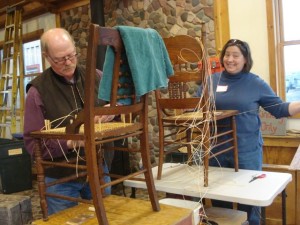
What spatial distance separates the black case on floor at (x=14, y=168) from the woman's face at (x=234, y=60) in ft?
10.0

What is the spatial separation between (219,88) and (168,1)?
1.95 metres

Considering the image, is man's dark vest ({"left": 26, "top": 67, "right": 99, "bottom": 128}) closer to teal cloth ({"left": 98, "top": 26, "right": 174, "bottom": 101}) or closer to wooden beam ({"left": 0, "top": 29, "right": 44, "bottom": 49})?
teal cloth ({"left": 98, "top": 26, "right": 174, "bottom": 101})

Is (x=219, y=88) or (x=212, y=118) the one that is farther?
(x=219, y=88)

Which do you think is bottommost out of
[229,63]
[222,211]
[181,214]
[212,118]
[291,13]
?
[222,211]

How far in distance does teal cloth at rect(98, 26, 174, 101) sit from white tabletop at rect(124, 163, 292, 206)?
647mm

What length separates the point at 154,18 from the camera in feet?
13.2

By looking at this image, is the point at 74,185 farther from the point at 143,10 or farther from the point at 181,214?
the point at 143,10

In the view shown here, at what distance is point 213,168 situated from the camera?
2123mm

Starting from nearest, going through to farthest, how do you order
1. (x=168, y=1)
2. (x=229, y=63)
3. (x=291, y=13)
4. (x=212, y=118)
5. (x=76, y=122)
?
(x=76, y=122)
(x=212, y=118)
(x=229, y=63)
(x=291, y=13)
(x=168, y=1)

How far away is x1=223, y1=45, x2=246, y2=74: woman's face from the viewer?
7.31ft

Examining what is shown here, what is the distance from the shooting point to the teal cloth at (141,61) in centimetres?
118

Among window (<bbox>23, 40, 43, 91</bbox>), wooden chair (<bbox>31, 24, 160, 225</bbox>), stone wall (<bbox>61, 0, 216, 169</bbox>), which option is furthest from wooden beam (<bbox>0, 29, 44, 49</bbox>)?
wooden chair (<bbox>31, 24, 160, 225</bbox>)

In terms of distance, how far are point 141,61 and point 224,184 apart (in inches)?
34.5

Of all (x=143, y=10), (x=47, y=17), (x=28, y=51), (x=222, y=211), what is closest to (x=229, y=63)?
(x=222, y=211)
